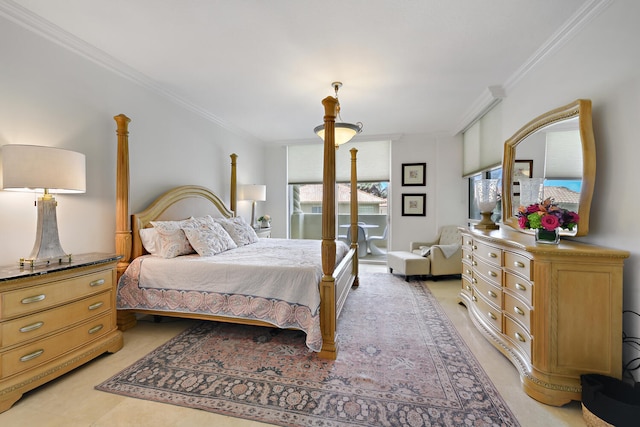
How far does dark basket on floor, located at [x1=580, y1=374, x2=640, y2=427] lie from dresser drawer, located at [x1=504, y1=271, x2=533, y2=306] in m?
0.49

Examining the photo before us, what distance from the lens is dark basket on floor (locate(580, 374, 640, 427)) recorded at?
133cm

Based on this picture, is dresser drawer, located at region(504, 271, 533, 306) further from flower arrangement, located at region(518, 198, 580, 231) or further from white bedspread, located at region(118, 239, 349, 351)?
white bedspread, located at region(118, 239, 349, 351)

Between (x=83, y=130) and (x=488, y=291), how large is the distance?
13.0ft

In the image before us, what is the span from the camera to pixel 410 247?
5191 millimetres

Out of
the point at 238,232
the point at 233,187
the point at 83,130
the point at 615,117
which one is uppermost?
the point at 83,130

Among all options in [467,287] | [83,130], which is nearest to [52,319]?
[83,130]

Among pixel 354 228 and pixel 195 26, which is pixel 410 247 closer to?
pixel 354 228

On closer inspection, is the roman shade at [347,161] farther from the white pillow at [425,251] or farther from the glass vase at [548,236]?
the glass vase at [548,236]

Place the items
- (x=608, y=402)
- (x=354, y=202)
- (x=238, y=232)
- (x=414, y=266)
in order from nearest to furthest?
(x=608, y=402), (x=238, y=232), (x=354, y=202), (x=414, y=266)

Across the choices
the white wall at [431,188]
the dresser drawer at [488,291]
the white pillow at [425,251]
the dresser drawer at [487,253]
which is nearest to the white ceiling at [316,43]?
the white wall at [431,188]

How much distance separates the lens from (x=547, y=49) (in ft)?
7.86

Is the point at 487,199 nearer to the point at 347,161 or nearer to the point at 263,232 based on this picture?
the point at 347,161

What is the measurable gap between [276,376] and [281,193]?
14.4 feet

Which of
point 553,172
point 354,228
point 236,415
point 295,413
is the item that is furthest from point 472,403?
point 354,228
